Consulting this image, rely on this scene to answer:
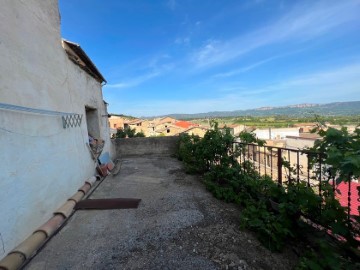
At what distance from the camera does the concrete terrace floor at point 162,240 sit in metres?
2.45

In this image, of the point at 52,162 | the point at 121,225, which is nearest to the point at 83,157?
the point at 52,162

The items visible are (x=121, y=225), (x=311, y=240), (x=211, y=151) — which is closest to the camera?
(x=311, y=240)

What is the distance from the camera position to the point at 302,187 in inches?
105

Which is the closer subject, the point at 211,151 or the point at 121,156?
the point at 211,151

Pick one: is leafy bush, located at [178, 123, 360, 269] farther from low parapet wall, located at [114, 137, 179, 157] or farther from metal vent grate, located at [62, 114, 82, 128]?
low parapet wall, located at [114, 137, 179, 157]

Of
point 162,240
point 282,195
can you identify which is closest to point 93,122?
point 162,240

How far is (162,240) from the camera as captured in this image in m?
2.89

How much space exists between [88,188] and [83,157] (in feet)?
2.74

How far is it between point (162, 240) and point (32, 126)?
263cm

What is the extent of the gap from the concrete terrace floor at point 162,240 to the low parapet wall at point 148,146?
21.5ft

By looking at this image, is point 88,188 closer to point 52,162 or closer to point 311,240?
point 52,162

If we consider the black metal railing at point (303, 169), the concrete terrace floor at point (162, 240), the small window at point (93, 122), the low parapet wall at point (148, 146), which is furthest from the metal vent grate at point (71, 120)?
the low parapet wall at point (148, 146)

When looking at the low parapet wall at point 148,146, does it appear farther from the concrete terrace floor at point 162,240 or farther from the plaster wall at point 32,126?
the concrete terrace floor at point 162,240

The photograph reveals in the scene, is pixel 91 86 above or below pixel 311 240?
above
